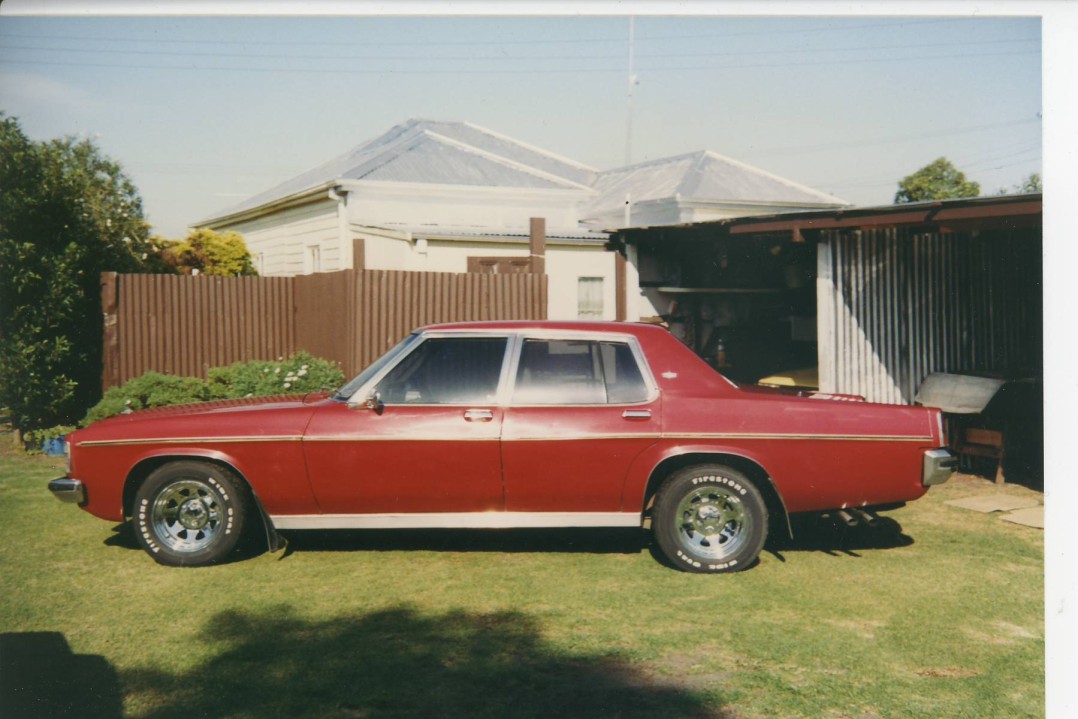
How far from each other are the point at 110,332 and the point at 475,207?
10.3m

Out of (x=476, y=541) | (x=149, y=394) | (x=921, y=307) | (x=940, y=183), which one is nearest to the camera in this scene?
(x=476, y=541)

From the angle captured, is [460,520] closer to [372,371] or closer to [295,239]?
[372,371]

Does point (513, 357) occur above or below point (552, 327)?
below

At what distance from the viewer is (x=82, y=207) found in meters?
11.0

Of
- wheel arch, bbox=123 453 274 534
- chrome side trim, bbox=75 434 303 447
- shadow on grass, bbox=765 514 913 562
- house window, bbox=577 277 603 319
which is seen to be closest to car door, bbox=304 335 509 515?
chrome side trim, bbox=75 434 303 447

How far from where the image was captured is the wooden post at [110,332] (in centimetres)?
1138

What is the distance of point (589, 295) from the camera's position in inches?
755

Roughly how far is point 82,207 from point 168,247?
607 centimetres

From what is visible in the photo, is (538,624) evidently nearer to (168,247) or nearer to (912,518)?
(912,518)

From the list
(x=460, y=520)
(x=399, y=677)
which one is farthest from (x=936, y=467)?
(x=399, y=677)

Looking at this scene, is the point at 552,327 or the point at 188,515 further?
the point at 552,327

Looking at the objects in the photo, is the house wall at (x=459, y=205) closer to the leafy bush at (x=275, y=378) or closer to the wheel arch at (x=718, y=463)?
the leafy bush at (x=275, y=378)

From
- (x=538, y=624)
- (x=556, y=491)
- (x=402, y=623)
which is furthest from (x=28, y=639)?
(x=556, y=491)

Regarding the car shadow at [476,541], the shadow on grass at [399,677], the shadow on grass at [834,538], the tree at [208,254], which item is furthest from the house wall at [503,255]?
the shadow on grass at [399,677]
